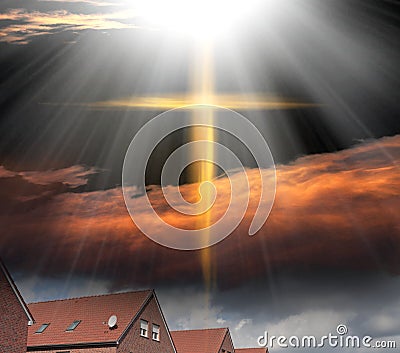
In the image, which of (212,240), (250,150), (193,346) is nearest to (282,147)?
(250,150)

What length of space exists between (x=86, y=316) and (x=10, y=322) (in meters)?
8.31

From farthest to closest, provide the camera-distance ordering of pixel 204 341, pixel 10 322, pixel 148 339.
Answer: pixel 204 341 → pixel 148 339 → pixel 10 322

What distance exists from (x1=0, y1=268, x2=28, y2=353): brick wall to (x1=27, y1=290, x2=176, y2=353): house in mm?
5793

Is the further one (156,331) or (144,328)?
(156,331)

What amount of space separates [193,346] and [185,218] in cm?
745

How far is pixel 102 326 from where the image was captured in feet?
98.4

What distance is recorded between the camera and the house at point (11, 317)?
22.9 m

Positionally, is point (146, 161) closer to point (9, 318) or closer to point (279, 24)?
point (279, 24)

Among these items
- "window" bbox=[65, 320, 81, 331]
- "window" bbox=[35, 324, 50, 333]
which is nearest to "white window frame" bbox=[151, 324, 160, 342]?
"window" bbox=[65, 320, 81, 331]

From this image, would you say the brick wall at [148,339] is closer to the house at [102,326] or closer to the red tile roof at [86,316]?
the house at [102,326]

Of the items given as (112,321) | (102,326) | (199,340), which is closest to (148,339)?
(102,326)

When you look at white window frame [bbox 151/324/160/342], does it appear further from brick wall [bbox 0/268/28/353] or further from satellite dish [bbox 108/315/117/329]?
brick wall [bbox 0/268/28/353]

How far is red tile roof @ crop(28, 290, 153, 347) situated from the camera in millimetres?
29562

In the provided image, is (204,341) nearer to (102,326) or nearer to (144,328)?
(144,328)
